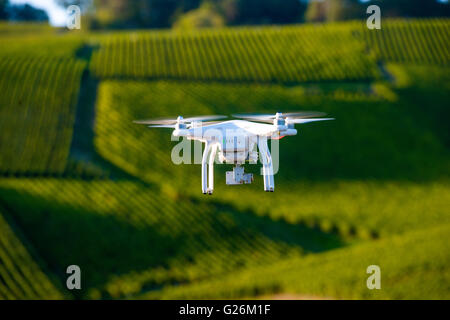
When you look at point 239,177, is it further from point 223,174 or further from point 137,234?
point 223,174

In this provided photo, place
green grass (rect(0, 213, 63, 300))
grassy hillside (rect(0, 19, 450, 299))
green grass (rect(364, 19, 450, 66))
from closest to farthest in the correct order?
1. green grass (rect(0, 213, 63, 300))
2. grassy hillside (rect(0, 19, 450, 299))
3. green grass (rect(364, 19, 450, 66))

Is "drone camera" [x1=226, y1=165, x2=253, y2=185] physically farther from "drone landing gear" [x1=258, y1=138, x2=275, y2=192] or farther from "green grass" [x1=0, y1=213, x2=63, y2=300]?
"green grass" [x1=0, y1=213, x2=63, y2=300]

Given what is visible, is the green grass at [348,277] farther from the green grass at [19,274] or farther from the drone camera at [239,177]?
the drone camera at [239,177]

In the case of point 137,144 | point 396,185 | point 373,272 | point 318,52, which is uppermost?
point 318,52

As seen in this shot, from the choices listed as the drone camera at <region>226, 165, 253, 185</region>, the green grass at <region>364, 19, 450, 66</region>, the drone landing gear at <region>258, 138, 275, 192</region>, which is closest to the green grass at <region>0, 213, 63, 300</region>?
the drone camera at <region>226, 165, 253, 185</region>

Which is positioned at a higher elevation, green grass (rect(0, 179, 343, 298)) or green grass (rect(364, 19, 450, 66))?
green grass (rect(364, 19, 450, 66))
